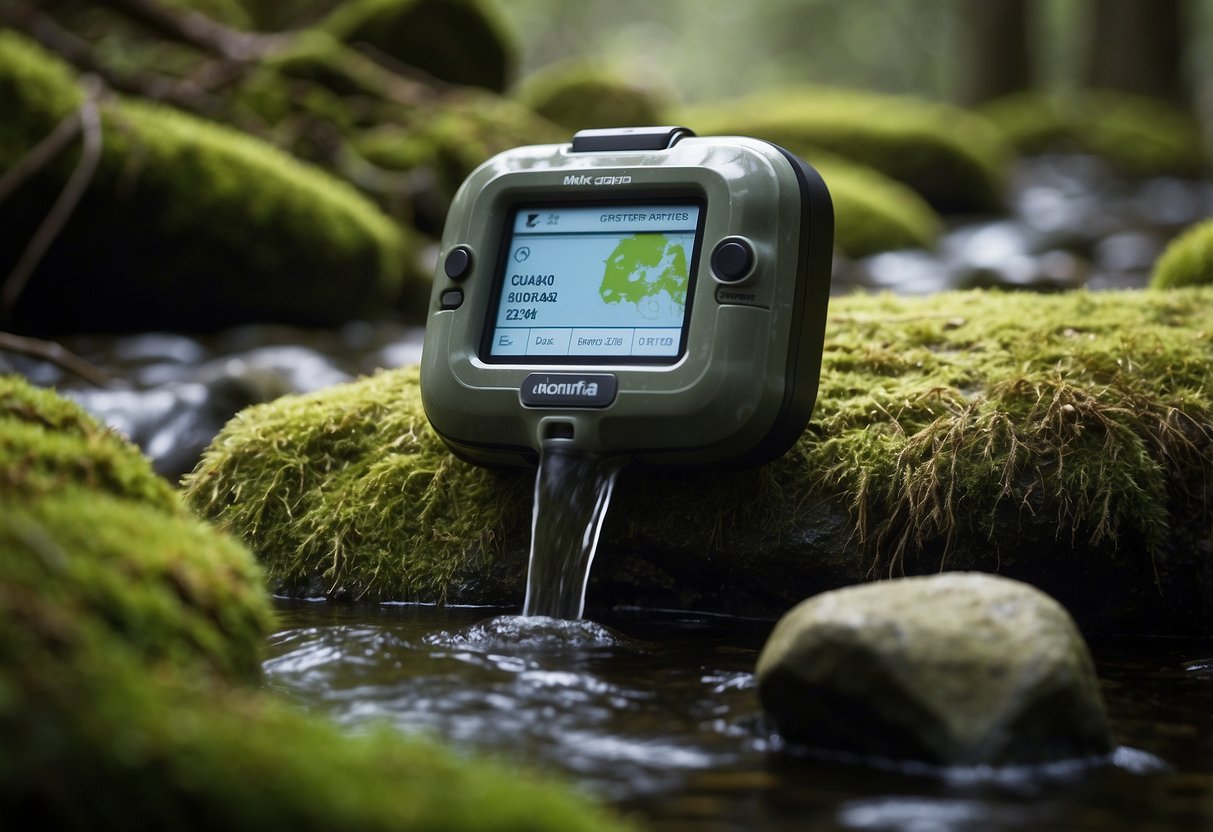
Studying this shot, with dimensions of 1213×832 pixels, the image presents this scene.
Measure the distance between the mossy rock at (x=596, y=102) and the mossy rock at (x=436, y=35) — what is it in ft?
2.57

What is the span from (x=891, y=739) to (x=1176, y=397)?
1.77m

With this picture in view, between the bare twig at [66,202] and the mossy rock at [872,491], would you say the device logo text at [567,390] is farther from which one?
the bare twig at [66,202]

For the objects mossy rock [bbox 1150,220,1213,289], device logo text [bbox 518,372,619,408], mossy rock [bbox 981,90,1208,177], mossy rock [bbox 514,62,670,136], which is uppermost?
mossy rock [bbox 981,90,1208,177]

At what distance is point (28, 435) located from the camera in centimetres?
240

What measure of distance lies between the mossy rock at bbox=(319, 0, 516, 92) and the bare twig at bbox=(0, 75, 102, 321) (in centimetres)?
423

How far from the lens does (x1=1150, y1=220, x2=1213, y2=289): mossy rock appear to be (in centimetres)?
495

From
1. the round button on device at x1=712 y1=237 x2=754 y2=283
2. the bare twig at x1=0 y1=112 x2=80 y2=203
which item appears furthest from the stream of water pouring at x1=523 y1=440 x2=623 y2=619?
the bare twig at x1=0 y1=112 x2=80 y2=203

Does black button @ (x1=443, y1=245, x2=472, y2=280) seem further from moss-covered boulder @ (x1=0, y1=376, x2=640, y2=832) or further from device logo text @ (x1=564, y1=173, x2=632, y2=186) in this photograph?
moss-covered boulder @ (x1=0, y1=376, x2=640, y2=832)

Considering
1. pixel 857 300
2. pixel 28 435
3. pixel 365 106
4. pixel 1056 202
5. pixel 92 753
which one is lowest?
pixel 92 753

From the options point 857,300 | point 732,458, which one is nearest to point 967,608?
point 732,458

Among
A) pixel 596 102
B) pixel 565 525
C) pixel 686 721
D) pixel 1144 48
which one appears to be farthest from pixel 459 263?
pixel 1144 48

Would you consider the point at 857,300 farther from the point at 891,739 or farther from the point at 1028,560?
the point at 891,739

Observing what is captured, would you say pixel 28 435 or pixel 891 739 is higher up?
pixel 28 435

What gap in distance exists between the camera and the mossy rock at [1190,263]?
4.95 m
